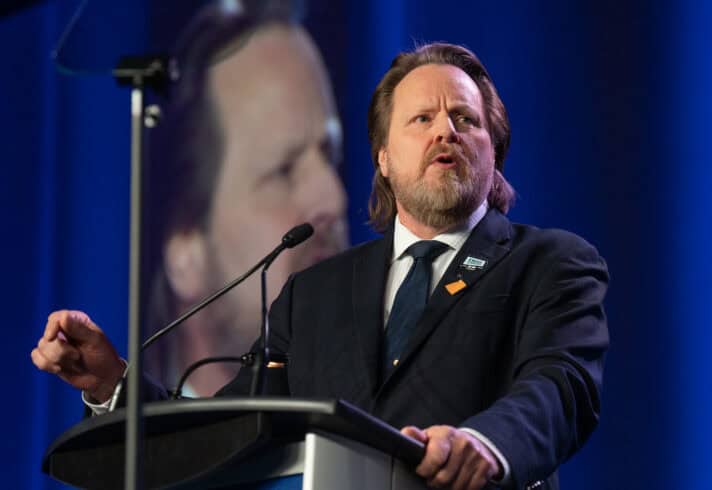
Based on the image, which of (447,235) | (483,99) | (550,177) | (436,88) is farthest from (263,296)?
(550,177)

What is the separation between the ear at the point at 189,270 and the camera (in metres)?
4.04

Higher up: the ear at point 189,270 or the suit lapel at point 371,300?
the suit lapel at point 371,300

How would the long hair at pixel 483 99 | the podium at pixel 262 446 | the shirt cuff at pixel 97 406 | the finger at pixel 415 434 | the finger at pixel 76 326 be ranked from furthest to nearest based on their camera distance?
the long hair at pixel 483 99
the shirt cuff at pixel 97 406
the finger at pixel 76 326
the finger at pixel 415 434
the podium at pixel 262 446

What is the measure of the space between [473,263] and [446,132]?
0.38 m

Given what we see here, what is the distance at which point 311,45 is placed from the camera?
13.4ft

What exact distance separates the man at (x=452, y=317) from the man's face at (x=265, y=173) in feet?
3.22

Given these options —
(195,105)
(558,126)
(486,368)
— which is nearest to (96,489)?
(486,368)

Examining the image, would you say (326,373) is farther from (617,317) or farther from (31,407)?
(31,407)

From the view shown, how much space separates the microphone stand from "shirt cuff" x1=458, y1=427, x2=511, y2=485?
1.95 ft

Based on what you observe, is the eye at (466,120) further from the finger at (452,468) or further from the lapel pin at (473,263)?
the finger at (452,468)

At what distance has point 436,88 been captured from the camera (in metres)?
2.83

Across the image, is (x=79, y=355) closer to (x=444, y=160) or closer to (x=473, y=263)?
(x=473, y=263)

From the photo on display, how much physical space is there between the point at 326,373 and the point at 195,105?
1949 millimetres

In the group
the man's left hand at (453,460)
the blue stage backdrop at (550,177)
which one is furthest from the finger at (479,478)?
the blue stage backdrop at (550,177)
